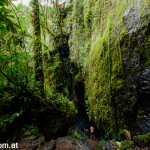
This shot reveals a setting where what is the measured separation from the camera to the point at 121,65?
297cm

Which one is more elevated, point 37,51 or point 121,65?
point 37,51

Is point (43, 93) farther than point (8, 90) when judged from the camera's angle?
Yes

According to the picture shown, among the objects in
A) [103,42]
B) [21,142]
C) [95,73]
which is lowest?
[21,142]

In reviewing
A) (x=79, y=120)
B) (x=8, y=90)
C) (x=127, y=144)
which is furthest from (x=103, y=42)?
(x=79, y=120)

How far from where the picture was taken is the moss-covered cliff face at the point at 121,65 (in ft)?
8.14

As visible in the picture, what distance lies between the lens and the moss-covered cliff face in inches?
97.7

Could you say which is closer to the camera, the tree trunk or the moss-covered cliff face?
the moss-covered cliff face

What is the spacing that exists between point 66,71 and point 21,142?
5.57 m

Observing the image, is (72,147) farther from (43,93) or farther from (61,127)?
(43,93)

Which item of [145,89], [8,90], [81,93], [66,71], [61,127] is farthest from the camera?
[66,71]

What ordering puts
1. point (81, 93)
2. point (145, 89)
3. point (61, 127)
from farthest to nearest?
1. point (81, 93)
2. point (61, 127)
3. point (145, 89)

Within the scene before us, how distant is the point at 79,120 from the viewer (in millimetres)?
6422

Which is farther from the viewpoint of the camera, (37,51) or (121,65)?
(37,51)

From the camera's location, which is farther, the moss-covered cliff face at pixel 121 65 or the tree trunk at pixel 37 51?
the tree trunk at pixel 37 51
